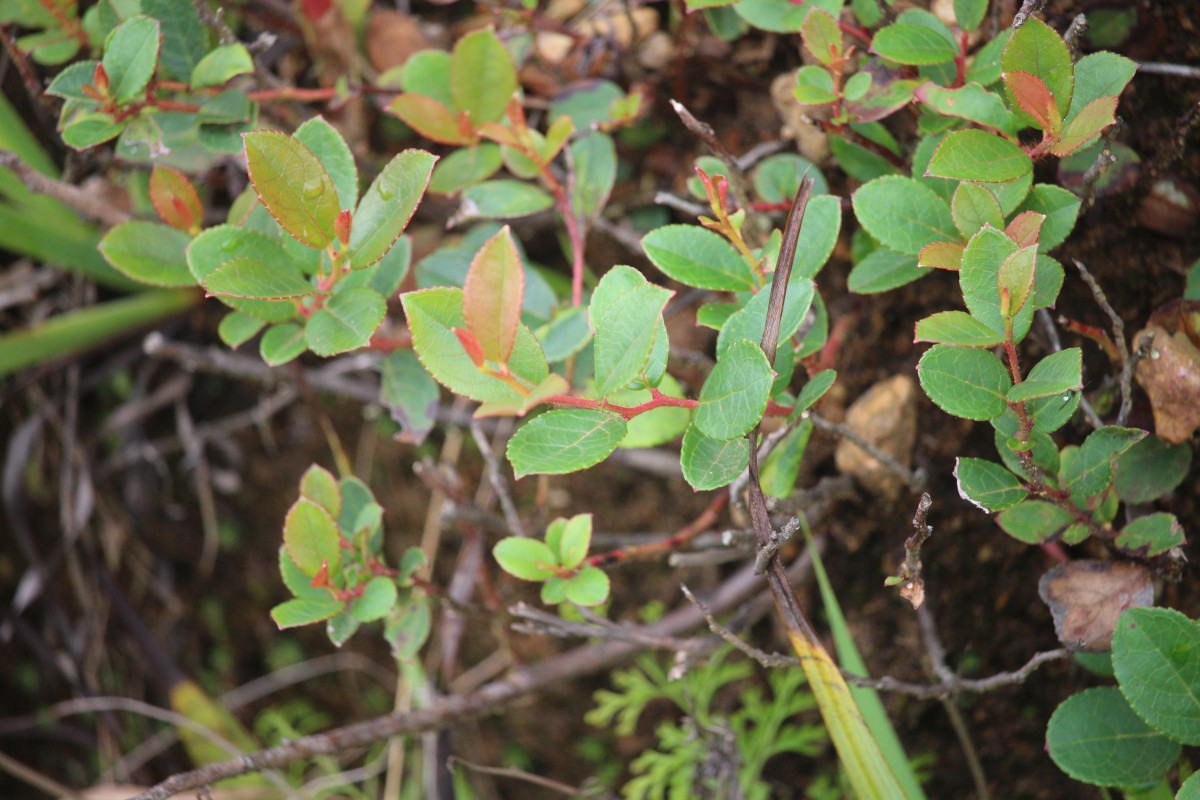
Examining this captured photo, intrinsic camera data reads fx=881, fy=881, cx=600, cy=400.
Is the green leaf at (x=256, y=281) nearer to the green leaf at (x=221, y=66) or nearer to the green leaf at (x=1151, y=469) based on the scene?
the green leaf at (x=221, y=66)

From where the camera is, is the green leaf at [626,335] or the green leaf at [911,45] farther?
the green leaf at [911,45]

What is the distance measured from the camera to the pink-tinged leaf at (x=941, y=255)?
737 millimetres

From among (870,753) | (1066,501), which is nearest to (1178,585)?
(1066,501)

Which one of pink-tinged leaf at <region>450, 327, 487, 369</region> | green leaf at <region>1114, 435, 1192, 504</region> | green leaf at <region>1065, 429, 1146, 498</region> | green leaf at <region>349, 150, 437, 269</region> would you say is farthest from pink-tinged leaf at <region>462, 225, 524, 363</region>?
green leaf at <region>1114, 435, 1192, 504</region>

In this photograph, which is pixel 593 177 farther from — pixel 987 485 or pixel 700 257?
pixel 987 485

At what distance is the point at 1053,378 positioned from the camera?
676 millimetres

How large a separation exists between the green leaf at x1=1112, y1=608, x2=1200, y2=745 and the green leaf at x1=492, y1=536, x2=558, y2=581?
1.68ft

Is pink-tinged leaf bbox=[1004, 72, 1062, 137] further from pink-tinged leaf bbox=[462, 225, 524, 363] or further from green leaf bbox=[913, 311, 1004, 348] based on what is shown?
pink-tinged leaf bbox=[462, 225, 524, 363]

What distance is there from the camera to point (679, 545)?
1.05m

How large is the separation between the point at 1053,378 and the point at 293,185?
62 cm

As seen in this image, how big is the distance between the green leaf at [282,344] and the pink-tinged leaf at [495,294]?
29 cm

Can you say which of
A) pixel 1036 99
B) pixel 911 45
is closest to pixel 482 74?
pixel 911 45

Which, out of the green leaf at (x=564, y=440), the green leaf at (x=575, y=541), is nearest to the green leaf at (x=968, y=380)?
the green leaf at (x=564, y=440)

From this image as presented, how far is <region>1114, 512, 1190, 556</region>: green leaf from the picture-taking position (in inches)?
30.5
